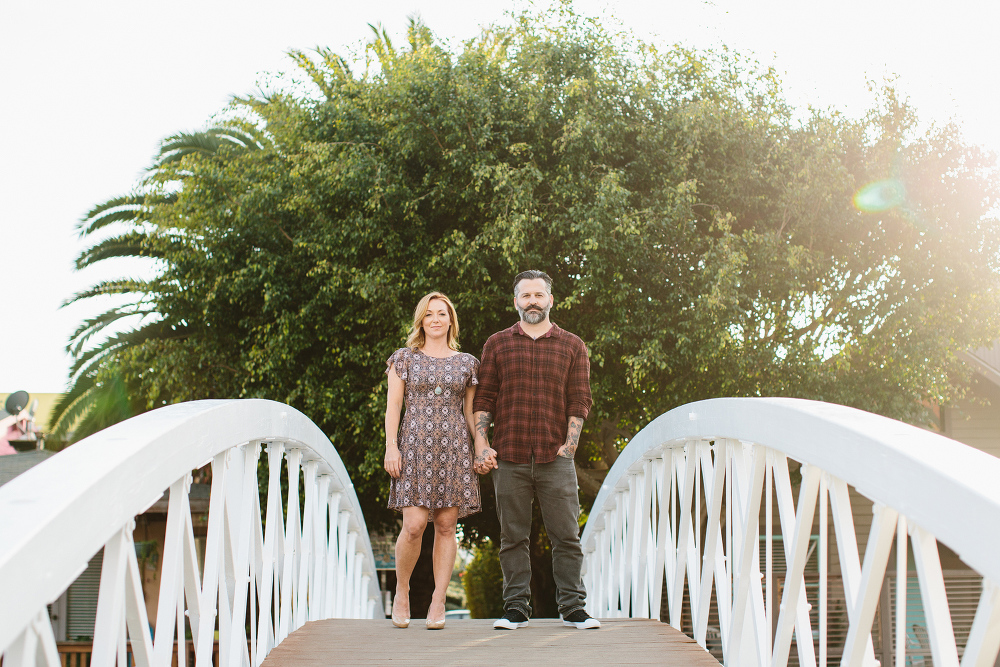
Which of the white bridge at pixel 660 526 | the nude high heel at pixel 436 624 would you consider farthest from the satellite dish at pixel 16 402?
the nude high heel at pixel 436 624

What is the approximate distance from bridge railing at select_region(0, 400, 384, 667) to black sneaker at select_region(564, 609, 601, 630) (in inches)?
57.6

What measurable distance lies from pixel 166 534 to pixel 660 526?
3.18m

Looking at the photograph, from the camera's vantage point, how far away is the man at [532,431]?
14.7 ft

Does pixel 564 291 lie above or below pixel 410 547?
above

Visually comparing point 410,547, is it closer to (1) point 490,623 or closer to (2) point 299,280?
(1) point 490,623

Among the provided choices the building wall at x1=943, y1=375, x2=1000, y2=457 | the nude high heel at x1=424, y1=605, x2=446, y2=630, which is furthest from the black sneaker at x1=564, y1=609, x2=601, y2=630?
the building wall at x1=943, y1=375, x2=1000, y2=457

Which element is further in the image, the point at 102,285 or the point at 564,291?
the point at 102,285

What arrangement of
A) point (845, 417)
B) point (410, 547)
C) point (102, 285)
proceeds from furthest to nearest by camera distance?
1. point (102, 285)
2. point (410, 547)
3. point (845, 417)

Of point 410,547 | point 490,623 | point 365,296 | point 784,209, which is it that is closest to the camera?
point 410,547

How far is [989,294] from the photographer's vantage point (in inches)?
428

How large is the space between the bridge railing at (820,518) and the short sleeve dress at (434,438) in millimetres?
1152

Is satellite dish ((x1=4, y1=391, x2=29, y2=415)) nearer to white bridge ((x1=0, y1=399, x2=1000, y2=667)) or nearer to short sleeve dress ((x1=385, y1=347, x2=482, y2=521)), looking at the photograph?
white bridge ((x1=0, y1=399, x2=1000, y2=667))

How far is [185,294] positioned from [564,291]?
5.50m

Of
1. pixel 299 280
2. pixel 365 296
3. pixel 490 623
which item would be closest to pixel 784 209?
pixel 365 296
